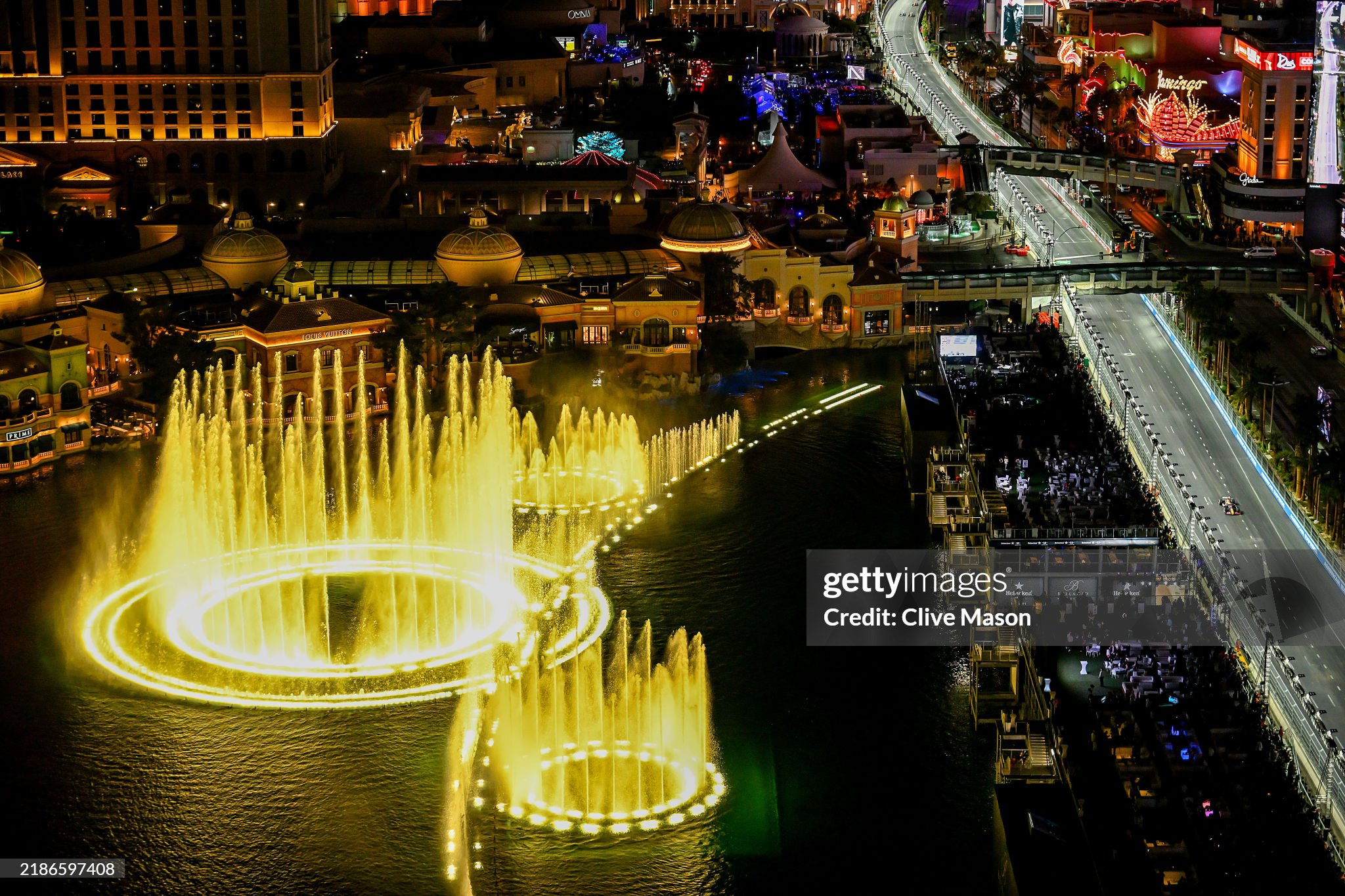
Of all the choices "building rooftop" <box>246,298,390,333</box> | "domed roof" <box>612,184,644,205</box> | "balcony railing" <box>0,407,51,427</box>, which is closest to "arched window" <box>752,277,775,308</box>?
"domed roof" <box>612,184,644,205</box>

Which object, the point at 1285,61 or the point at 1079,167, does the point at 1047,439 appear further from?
the point at 1079,167

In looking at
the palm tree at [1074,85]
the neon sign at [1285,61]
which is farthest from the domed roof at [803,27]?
the neon sign at [1285,61]

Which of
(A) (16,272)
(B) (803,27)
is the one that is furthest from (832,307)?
(B) (803,27)

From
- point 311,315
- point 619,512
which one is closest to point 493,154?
point 311,315

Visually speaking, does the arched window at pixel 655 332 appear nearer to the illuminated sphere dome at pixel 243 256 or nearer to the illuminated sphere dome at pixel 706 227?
the illuminated sphere dome at pixel 706 227

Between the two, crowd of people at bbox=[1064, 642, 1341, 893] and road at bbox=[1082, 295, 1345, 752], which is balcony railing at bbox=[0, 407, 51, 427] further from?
road at bbox=[1082, 295, 1345, 752]
